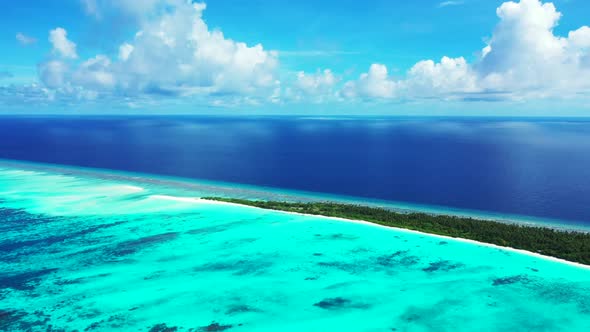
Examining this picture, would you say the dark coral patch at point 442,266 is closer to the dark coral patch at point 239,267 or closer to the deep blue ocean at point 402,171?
the dark coral patch at point 239,267

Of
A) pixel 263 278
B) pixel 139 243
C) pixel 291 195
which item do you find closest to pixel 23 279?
pixel 139 243

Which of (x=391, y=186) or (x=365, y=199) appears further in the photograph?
(x=391, y=186)

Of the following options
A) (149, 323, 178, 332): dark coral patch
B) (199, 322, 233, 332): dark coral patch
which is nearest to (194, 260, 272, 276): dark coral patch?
(199, 322, 233, 332): dark coral patch

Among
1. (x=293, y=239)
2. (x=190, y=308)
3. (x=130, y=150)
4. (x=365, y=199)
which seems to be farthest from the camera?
(x=130, y=150)

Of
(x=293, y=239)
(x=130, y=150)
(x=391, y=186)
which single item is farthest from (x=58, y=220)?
(x=130, y=150)

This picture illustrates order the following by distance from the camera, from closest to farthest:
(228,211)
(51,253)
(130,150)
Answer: (51,253) < (228,211) < (130,150)

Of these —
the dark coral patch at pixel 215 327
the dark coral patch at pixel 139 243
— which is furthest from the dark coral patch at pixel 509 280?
the dark coral patch at pixel 139 243

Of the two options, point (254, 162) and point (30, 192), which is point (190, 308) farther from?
point (254, 162)

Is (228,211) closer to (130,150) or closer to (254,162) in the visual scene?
(254,162)
